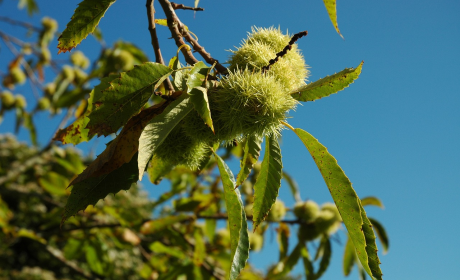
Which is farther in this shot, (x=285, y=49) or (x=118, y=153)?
(x=285, y=49)

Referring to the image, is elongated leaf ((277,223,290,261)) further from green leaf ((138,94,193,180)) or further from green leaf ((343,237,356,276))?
green leaf ((138,94,193,180))

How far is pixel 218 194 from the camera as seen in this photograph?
8.46 ft

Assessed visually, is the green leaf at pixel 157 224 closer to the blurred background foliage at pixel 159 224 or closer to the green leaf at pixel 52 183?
the blurred background foliage at pixel 159 224

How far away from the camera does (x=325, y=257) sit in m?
2.37

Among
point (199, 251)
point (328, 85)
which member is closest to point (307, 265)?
point (199, 251)

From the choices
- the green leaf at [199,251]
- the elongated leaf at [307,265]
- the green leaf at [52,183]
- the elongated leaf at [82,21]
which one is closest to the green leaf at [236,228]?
the elongated leaf at [82,21]

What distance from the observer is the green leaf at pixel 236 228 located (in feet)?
3.16

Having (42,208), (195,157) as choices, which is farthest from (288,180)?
(42,208)

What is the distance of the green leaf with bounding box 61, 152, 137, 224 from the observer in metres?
0.99

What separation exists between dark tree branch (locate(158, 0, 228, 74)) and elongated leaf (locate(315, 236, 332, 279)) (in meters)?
1.74

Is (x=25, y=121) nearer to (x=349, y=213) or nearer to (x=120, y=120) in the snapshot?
(x=120, y=120)

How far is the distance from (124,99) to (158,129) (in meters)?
0.15

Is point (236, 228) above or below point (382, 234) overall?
below

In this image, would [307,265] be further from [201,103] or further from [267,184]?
[201,103]
